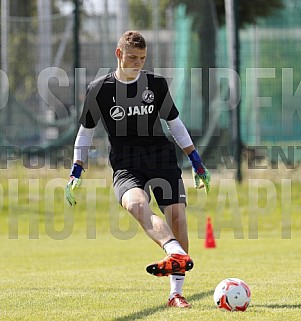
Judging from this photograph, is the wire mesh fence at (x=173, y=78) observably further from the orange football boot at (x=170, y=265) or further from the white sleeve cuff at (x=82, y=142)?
the orange football boot at (x=170, y=265)

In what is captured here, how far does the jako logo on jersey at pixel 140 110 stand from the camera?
7367 millimetres

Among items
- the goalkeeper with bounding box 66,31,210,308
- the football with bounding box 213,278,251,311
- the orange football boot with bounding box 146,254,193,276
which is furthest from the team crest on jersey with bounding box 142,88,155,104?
the football with bounding box 213,278,251,311

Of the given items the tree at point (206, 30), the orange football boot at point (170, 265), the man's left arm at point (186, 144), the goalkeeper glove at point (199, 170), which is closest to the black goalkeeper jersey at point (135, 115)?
the man's left arm at point (186, 144)

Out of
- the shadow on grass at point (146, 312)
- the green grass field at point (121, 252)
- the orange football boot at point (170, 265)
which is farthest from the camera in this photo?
the green grass field at point (121, 252)

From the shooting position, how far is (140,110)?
24.2 ft

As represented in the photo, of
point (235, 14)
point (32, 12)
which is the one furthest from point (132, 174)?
Result: point (32, 12)

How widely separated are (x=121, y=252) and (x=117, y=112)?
599cm

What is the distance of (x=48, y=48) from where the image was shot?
19719 millimetres

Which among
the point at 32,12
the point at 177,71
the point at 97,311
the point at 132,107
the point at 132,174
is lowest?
the point at 97,311

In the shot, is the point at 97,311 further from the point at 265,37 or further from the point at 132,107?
the point at 265,37

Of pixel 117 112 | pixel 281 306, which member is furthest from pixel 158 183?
pixel 281 306

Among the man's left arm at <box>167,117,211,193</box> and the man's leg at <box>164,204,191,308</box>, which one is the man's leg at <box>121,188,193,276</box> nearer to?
the man's leg at <box>164,204,191,308</box>

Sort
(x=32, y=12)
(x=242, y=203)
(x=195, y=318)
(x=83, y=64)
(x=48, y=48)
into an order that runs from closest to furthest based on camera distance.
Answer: (x=195, y=318) → (x=242, y=203) → (x=83, y=64) → (x=48, y=48) → (x=32, y=12)

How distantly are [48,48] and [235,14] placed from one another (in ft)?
14.5
